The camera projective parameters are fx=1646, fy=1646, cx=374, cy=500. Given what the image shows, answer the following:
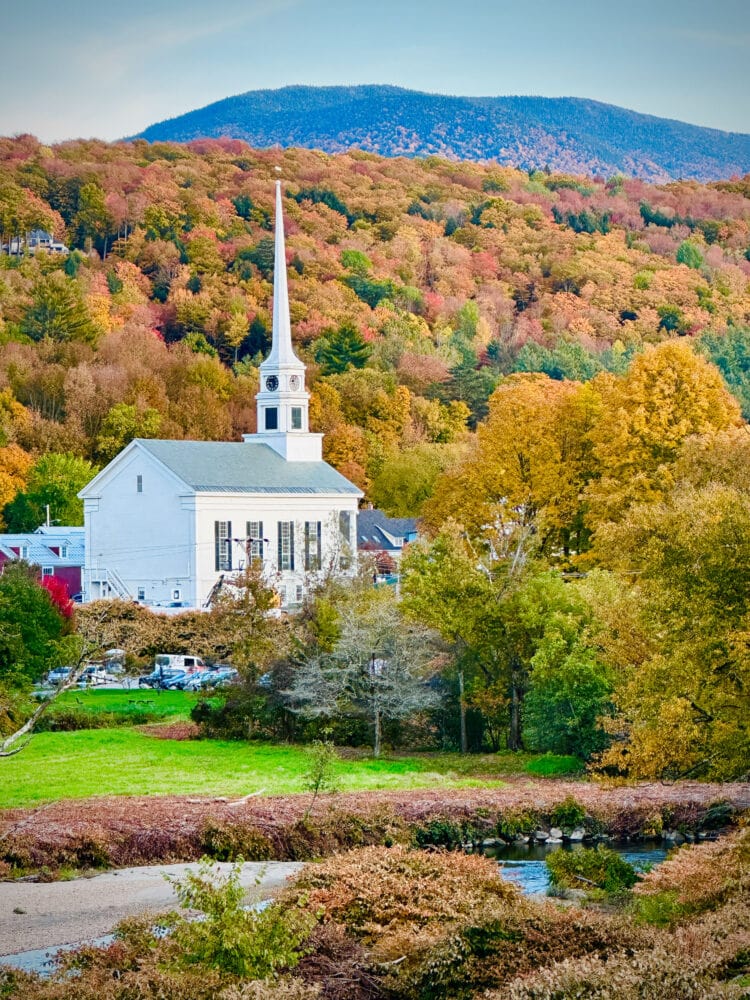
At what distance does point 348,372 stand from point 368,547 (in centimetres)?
2997

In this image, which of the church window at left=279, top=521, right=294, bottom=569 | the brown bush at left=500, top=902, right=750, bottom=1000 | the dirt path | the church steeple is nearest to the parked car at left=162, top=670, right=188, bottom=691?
the church window at left=279, top=521, right=294, bottom=569

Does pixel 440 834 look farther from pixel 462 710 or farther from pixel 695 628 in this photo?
pixel 462 710

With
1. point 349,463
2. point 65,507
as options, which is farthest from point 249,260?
point 65,507

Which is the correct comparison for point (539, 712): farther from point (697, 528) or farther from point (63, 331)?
point (63, 331)

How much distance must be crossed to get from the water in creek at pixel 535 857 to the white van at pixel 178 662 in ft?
92.6

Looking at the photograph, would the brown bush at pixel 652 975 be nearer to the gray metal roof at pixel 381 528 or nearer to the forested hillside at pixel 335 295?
the gray metal roof at pixel 381 528

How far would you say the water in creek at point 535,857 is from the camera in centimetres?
3306

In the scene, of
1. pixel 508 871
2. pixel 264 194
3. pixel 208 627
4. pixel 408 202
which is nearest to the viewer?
pixel 508 871

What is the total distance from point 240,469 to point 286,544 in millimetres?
4296

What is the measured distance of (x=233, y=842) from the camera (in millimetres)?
35156

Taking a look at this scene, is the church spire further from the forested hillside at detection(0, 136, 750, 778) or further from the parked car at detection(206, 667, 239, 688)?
the parked car at detection(206, 667, 239, 688)

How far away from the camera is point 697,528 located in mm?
32094

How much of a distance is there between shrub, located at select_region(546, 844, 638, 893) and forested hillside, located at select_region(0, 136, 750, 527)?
60.1 m

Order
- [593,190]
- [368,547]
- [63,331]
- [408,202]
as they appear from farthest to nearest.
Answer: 1. [593,190]
2. [408,202]
3. [63,331]
4. [368,547]
